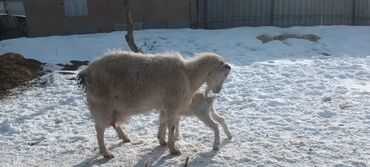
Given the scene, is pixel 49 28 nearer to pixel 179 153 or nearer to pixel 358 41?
pixel 358 41

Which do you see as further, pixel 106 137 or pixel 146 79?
pixel 106 137

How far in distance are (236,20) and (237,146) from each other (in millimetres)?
12541

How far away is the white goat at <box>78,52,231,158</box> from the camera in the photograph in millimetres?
6641

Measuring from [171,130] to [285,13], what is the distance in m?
13.0

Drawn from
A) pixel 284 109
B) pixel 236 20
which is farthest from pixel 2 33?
pixel 284 109

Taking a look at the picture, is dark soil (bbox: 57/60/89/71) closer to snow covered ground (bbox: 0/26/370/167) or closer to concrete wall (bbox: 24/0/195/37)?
snow covered ground (bbox: 0/26/370/167)

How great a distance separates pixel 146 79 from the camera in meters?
6.73

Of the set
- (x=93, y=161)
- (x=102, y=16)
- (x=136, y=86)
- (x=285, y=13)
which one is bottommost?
(x=93, y=161)

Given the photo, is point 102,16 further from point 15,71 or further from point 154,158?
point 154,158

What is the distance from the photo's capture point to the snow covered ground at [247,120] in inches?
264

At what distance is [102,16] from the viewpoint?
687 inches

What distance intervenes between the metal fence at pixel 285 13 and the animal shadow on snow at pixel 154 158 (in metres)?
12.1

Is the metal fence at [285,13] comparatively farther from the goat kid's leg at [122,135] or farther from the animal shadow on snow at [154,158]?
the animal shadow on snow at [154,158]

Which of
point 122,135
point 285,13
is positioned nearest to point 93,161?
point 122,135
